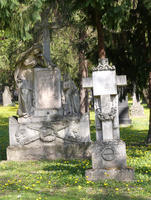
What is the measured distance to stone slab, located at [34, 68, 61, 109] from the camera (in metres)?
11.5

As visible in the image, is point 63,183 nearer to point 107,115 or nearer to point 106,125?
point 106,125

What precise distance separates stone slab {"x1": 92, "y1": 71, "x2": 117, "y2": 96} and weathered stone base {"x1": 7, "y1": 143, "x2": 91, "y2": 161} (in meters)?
3.85

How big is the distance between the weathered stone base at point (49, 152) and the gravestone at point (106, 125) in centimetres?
347

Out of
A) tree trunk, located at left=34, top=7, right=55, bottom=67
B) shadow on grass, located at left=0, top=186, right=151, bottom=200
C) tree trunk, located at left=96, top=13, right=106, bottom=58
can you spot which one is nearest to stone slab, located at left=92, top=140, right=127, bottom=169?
shadow on grass, located at left=0, top=186, right=151, bottom=200

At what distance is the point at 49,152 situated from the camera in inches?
424

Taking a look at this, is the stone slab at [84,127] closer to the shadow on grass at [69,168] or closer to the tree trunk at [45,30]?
the shadow on grass at [69,168]

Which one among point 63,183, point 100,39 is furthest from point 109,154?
point 100,39

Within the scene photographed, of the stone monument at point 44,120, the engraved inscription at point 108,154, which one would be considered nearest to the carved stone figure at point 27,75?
the stone monument at point 44,120

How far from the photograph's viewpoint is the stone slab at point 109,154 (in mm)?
7176

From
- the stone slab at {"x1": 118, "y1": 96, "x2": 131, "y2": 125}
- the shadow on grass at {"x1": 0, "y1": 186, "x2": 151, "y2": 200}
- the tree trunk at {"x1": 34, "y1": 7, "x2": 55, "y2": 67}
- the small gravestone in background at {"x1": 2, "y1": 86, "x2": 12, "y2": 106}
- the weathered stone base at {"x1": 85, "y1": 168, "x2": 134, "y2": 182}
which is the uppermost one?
the tree trunk at {"x1": 34, "y1": 7, "x2": 55, "y2": 67}

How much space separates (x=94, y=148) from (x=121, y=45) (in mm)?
6439

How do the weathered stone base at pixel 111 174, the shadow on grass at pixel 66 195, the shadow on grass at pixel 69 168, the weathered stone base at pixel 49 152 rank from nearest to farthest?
the shadow on grass at pixel 66 195 < the weathered stone base at pixel 111 174 < the shadow on grass at pixel 69 168 < the weathered stone base at pixel 49 152

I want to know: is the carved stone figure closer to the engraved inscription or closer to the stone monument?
the stone monument

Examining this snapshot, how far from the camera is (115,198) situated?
5938 mm
